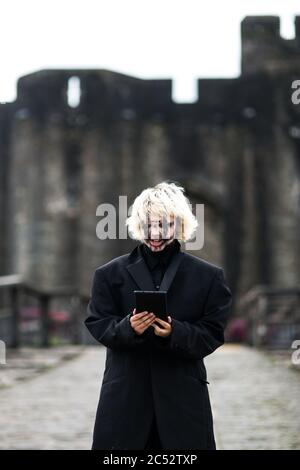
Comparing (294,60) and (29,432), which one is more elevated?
(294,60)

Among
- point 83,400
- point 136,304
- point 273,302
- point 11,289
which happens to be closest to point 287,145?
point 273,302

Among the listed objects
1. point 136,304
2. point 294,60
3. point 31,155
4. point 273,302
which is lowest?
point 273,302

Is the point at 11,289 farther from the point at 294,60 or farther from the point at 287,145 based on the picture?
the point at 294,60

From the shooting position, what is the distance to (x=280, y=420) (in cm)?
662

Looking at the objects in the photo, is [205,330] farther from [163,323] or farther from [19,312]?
[19,312]

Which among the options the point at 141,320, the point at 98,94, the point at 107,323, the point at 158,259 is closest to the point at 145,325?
the point at 141,320

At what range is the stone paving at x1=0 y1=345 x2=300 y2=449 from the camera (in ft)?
19.2

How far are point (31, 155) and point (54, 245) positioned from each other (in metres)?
2.40

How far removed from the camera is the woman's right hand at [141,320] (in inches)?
125

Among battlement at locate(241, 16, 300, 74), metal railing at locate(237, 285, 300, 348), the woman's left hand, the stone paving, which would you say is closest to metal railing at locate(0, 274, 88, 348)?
the stone paving

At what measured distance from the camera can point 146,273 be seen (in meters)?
3.36

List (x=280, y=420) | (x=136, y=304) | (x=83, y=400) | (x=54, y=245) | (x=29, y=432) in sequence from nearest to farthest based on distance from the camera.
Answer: (x=136, y=304), (x=29, y=432), (x=280, y=420), (x=83, y=400), (x=54, y=245)

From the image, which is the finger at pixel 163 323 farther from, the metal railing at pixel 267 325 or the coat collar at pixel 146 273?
the metal railing at pixel 267 325

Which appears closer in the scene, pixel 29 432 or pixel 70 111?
pixel 29 432
